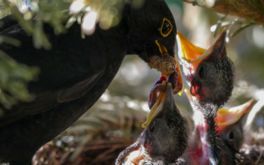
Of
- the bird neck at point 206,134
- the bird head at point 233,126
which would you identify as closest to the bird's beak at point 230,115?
the bird head at point 233,126

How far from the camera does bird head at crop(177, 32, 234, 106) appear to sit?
11.5 feet

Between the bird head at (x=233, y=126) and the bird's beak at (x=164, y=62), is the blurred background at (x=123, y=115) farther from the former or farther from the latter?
the bird's beak at (x=164, y=62)

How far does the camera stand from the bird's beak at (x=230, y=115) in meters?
3.72

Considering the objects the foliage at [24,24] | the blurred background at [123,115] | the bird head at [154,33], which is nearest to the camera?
the foliage at [24,24]

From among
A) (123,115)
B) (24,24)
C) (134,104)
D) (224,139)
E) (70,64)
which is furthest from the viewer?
(134,104)

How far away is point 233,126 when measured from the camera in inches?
146

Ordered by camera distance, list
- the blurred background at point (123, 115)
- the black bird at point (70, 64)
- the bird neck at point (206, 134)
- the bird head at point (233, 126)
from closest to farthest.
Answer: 1. the black bird at point (70, 64)
2. the bird neck at point (206, 134)
3. the bird head at point (233, 126)
4. the blurred background at point (123, 115)

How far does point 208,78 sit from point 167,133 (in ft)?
1.34

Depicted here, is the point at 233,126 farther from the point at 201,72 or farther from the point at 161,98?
the point at 161,98

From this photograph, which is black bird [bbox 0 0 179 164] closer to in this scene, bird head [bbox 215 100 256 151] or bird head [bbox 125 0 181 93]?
bird head [bbox 125 0 181 93]

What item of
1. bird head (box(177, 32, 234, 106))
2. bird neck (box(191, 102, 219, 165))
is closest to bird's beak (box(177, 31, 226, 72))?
bird head (box(177, 32, 234, 106))

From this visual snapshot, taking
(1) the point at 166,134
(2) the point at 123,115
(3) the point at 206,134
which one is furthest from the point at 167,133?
(2) the point at 123,115

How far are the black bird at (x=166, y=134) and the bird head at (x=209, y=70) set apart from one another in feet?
0.92

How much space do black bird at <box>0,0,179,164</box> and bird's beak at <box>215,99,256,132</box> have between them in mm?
584
